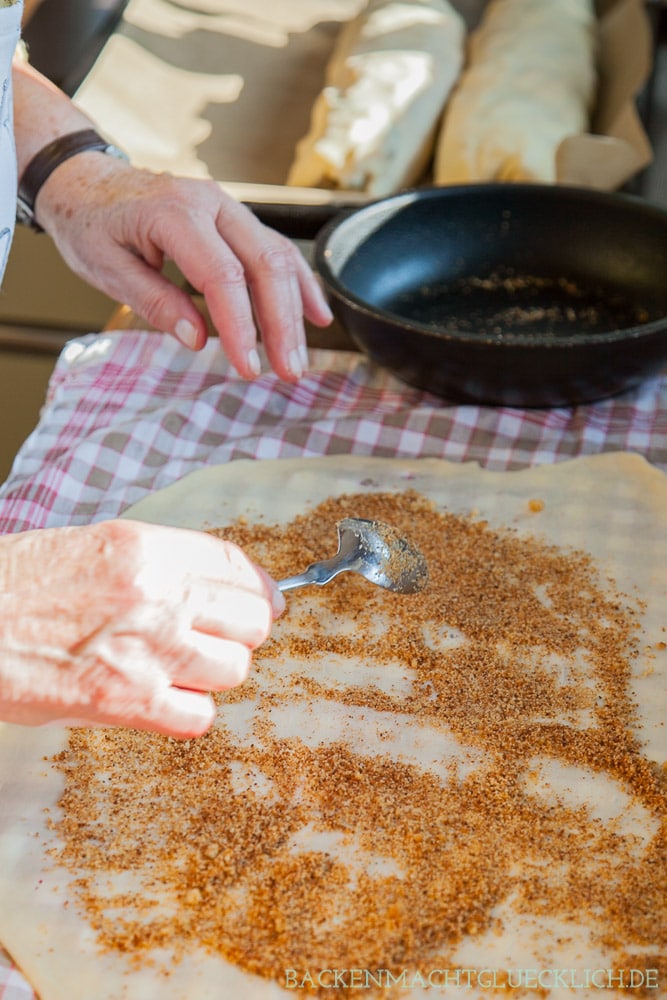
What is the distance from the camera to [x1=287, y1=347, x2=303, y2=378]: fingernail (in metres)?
1.31

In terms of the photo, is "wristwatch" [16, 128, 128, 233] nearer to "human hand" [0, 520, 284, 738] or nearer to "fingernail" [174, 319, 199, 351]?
"fingernail" [174, 319, 199, 351]

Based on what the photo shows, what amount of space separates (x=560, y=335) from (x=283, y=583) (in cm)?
70

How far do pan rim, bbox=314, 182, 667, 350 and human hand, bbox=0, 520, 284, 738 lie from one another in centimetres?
61

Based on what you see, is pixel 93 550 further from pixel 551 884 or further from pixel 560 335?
pixel 560 335

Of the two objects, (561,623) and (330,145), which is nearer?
(561,623)

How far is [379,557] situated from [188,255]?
1.44 ft

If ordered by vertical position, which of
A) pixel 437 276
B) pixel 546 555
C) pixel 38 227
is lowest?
pixel 546 555

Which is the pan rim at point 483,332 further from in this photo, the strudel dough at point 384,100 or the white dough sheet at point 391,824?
the strudel dough at point 384,100

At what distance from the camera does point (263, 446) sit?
4.61ft

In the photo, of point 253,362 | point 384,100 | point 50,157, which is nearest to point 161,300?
point 253,362

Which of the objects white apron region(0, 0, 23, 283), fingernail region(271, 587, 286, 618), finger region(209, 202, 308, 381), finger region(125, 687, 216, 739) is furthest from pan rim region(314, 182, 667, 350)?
finger region(125, 687, 216, 739)

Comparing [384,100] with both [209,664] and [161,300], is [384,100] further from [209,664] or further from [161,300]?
[209,664]

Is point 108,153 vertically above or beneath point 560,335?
above

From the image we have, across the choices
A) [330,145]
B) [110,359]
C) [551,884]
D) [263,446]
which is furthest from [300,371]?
[330,145]
